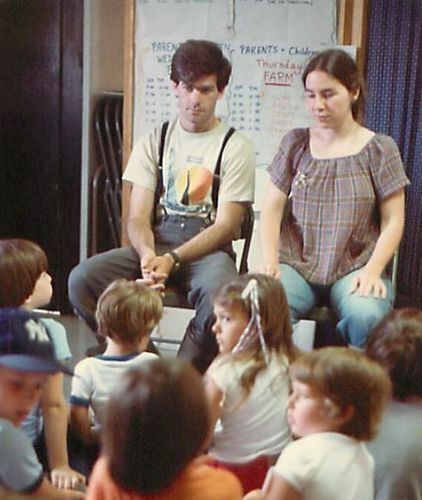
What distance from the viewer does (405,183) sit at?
1830 millimetres

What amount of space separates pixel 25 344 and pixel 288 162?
968 millimetres

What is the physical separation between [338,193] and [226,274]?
33 cm

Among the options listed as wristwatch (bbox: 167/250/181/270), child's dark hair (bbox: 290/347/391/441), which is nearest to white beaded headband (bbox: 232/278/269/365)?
child's dark hair (bbox: 290/347/391/441)

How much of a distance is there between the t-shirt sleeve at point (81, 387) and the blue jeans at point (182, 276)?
0.42 metres

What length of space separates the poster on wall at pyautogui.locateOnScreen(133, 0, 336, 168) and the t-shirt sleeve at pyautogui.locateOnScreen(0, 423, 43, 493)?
65.9 inches

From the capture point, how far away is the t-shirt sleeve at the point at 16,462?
3.50 ft

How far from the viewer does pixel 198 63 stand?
198 centimetres

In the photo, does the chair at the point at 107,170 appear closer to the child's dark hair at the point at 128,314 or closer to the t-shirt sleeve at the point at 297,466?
the child's dark hair at the point at 128,314

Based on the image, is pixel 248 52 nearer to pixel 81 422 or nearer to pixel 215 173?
pixel 215 173

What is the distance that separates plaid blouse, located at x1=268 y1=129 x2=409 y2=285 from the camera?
183 cm

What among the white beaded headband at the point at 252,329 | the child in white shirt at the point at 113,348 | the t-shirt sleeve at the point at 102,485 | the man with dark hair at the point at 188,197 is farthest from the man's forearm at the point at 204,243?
the t-shirt sleeve at the point at 102,485

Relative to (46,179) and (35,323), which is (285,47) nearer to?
(46,179)

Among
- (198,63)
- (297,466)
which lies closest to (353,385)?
(297,466)

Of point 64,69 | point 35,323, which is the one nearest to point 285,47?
point 64,69
